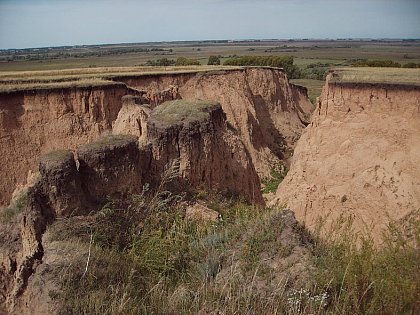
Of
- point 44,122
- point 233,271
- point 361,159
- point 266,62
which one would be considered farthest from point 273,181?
point 266,62

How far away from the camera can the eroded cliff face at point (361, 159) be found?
44.2 feet

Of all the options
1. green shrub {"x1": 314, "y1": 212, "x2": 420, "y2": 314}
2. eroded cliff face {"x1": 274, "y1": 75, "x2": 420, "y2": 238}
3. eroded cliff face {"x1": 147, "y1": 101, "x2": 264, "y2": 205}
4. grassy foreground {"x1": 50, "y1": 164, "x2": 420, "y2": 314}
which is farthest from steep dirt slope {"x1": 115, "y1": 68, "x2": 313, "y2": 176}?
green shrub {"x1": 314, "y1": 212, "x2": 420, "y2": 314}

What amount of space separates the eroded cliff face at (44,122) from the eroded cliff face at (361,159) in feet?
33.3

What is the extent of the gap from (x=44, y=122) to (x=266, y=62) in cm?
4782

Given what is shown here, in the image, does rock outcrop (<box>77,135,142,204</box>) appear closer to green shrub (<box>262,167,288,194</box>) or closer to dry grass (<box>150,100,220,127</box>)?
dry grass (<box>150,100,220,127</box>)

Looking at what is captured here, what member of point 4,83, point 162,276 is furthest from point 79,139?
point 162,276

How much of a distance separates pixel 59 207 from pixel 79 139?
38.4ft

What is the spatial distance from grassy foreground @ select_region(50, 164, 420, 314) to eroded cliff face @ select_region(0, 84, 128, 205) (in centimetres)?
1269

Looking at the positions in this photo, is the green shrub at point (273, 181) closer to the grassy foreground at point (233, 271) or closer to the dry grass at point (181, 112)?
the dry grass at point (181, 112)

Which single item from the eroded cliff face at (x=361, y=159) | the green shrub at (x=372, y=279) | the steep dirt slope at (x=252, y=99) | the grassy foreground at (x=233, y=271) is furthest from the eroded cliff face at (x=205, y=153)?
the steep dirt slope at (x=252, y=99)

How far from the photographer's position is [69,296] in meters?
4.59

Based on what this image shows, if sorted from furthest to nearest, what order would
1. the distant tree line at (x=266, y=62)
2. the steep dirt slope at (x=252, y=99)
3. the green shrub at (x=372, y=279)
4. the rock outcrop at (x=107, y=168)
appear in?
the distant tree line at (x=266, y=62) < the steep dirt slope at (x=252, y=99) < the rock outcrop at (x=107, y=168) < the green shrub at (x=372, y=279)

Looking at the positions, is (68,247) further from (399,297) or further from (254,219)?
(399,297)

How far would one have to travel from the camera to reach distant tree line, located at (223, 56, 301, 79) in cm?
5737
